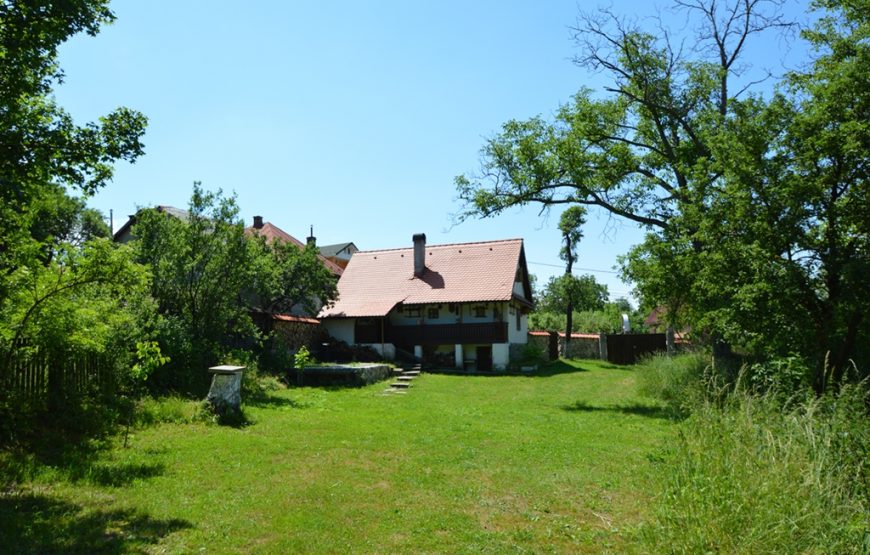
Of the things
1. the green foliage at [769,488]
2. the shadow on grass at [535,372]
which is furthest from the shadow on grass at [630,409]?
the shadow on grass at [535,372]

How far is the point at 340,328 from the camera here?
29688 mm

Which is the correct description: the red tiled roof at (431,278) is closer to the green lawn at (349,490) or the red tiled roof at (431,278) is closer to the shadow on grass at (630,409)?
the shadow on grass at (630,409)

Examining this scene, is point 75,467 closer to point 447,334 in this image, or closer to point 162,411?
point 162,411

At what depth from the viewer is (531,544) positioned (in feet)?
18.2

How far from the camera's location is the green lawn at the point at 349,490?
548 cm

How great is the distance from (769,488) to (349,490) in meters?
4.69

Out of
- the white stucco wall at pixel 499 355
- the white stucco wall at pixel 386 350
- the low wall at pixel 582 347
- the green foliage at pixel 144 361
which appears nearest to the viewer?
the green foliage at pixel 144 361

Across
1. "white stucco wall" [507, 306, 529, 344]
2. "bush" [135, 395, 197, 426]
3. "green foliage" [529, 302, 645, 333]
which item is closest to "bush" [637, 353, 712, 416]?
"white stucco wall" [507, 306, 529, 344]

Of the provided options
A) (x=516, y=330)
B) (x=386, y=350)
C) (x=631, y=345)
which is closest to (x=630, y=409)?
(x=386, y=350)

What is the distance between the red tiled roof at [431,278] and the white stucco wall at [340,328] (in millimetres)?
598

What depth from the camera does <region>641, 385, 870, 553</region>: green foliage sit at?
4.41m

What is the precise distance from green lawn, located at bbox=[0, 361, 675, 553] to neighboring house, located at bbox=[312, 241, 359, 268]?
118 ft

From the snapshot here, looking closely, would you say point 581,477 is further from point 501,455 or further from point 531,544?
point 531,544

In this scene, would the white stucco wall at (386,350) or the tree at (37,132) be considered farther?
the white stucco wall at (386,350)
